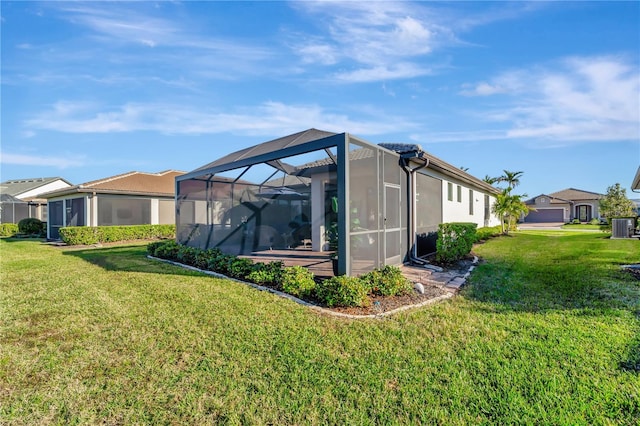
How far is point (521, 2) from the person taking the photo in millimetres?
7570

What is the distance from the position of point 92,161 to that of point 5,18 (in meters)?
9.51

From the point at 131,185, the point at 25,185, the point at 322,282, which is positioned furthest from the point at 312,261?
the point at 25,185

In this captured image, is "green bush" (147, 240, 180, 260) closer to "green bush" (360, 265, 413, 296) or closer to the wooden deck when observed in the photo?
the wooden deck

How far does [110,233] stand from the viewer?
1617 centimetres

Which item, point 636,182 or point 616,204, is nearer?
Answer: point 636,182

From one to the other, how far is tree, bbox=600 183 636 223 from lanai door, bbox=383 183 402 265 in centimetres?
2933

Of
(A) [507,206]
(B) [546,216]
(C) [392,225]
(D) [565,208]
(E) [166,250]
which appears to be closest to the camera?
(C) [392,225]

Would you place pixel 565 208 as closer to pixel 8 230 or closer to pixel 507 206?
pixel 507 206

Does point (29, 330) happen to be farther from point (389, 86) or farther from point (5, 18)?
point (389, 86)

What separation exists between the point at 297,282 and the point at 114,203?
16087 millimetres

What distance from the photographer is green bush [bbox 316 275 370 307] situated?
4.84 metres

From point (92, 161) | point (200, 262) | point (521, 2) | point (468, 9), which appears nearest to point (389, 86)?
point (468, 9)

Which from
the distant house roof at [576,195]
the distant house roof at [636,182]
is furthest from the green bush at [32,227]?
the distant house roof at [576,195]

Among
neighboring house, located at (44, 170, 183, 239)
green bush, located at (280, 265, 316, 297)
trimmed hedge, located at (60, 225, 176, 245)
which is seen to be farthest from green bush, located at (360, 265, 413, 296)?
neighboring house, located at (44, 170, 183, 239)
